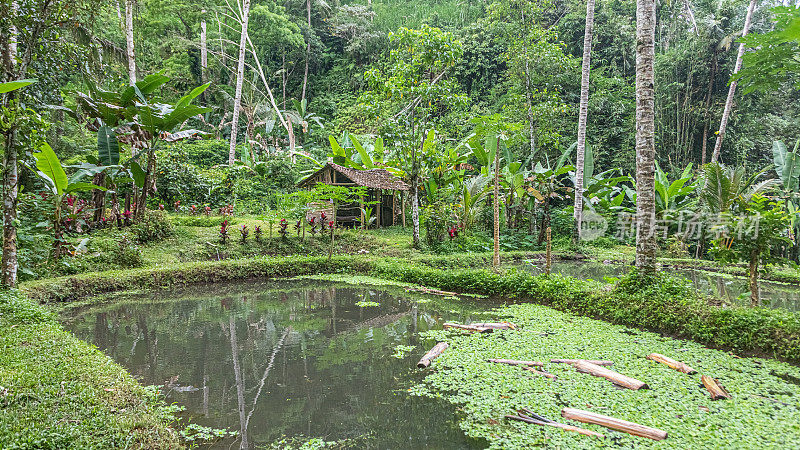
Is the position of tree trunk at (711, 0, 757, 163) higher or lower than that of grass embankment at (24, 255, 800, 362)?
higher

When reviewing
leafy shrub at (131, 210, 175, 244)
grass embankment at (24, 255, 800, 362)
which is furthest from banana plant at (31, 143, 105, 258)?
leafy shrub at (131, 210, 175, 244)

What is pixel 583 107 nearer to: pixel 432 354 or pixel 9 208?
pixel 432 354

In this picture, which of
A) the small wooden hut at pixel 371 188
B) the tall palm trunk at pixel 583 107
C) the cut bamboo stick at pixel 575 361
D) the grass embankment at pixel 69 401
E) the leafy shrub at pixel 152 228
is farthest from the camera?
the small wooden hut at pixel 371 188

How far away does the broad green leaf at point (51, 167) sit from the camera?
22.1ft

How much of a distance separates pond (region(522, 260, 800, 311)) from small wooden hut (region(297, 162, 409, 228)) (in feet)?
14.7

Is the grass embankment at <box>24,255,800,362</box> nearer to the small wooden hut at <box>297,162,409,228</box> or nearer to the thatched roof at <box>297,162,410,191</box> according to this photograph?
the thatched roof at <box>297,162,410,191</box>

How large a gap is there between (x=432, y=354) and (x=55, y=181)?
23.1ft

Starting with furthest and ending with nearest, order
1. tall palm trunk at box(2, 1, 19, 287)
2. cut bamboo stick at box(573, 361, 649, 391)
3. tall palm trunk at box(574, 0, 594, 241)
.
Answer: tall palm trunk at box(574, 0, 594, 241) → tall palm trunk at box(2, 1, 19, 287) → cut bamboo stick at box(573, 361, 649, 391)

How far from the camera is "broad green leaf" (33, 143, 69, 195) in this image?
22.1 feet

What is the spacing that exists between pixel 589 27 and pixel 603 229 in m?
5.46

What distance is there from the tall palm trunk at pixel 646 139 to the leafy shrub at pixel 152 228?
8.78 meters

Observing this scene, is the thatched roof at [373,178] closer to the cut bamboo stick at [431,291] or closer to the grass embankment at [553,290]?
the grass embankment at [553,290]

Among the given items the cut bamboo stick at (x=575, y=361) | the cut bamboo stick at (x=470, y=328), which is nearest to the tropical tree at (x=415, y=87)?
the cut bamboo stick at (x=470, y=328)

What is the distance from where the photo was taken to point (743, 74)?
6004mm
